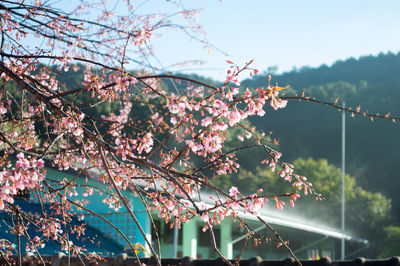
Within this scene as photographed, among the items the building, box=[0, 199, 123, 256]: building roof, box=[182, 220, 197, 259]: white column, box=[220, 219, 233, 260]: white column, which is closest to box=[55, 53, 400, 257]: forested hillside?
the building

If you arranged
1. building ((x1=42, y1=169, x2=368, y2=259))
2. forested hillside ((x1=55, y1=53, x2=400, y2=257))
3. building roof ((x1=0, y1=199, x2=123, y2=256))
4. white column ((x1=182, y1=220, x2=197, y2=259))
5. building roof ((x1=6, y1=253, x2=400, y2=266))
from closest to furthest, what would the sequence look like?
building roof ((x1=6, y1=253, x2=400, y2=266)) → building roof ((x1=0, y1=199, x2=123, y2=256)) → building ((x1=42, y1=169, x2=368, y2=259)) → white column ((x1=182, y1=220, x2=197, y2=259)) → forested hillside ((x1=55, y1=53, x2=400, y2=257))

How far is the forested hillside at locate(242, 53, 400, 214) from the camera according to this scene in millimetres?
→ 33188

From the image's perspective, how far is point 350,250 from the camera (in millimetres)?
26062

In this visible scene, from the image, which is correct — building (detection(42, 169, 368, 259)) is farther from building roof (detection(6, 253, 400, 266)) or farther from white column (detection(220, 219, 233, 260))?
building roof (detection(6, 253, 400, 266))

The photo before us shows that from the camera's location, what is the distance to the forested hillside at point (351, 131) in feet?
109

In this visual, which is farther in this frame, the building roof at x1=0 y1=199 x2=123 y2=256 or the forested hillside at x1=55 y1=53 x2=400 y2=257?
the forested hillside at x1=55 y1=53 x2=400 y2=257

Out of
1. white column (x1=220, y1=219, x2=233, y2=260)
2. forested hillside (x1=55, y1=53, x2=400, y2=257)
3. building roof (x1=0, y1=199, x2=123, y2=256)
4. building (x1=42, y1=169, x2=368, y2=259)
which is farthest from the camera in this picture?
forested hillside (x1=55, y1=53, x2=400, y2=257)

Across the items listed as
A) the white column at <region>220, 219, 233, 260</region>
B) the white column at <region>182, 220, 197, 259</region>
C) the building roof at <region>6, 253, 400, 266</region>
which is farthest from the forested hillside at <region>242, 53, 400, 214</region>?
the building roof at <region>6, 253, 400, 266</region>

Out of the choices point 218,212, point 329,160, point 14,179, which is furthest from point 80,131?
point 329,160

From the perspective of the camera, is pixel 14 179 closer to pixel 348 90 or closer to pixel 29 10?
pixel 29 10

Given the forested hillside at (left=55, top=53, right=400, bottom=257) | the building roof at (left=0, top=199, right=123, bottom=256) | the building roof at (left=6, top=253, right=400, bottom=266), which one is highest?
the forested hillside at (left=55, top=53, right=400, bottom=257)

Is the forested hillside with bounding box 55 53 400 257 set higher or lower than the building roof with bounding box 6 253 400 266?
higher

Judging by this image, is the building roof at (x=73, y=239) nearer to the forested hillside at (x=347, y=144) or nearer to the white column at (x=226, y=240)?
the white column at (x=226, y=240)

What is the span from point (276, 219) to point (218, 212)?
9.17m
